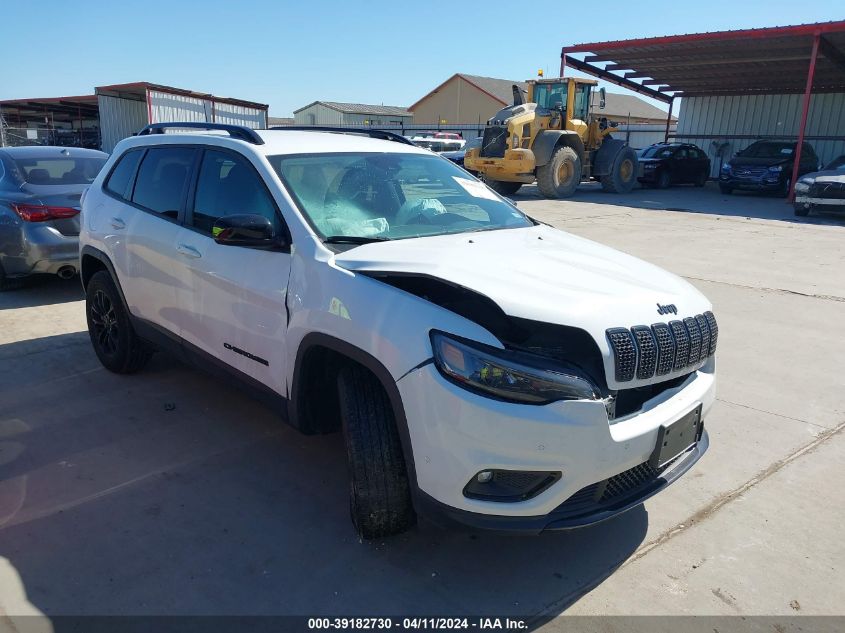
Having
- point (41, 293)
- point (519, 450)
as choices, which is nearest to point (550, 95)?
point (41, 293)

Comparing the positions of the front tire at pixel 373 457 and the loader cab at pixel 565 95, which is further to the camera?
the loader cab at pixel 565 95

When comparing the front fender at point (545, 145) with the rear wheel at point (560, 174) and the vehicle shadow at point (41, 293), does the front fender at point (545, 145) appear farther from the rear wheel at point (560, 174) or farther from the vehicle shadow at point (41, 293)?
the vehicle shadow at point (41, 293)

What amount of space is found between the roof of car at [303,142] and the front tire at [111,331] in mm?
1125

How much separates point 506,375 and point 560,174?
1779 cm

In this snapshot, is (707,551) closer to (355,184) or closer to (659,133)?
(355,184)

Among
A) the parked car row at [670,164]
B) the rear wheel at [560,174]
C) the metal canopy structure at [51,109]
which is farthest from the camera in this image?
the metal canopy structure at [51,109]

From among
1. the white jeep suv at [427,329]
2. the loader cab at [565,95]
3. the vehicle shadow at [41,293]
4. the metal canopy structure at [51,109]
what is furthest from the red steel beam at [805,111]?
the metal canopy structure at [51,109]

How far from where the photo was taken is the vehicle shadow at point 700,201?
1656 cm

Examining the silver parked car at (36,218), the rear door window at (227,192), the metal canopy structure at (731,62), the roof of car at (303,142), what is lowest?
the silver parked car at (36,218)

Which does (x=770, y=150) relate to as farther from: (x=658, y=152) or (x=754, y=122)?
(x=754, y=122)

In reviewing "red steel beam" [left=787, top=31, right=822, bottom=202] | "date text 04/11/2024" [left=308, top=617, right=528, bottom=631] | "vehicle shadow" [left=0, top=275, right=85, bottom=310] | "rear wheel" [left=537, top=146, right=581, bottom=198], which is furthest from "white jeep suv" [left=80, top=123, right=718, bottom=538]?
"red steel beam" [left=787, top=31, right=822, bottom=202]

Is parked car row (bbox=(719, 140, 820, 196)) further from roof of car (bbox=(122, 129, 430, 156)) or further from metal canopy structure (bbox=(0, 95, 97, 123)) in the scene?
metal canopy structure (bbox=(0, 95, 97, 123))

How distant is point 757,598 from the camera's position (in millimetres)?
2680

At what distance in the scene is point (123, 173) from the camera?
4754 millimetres
